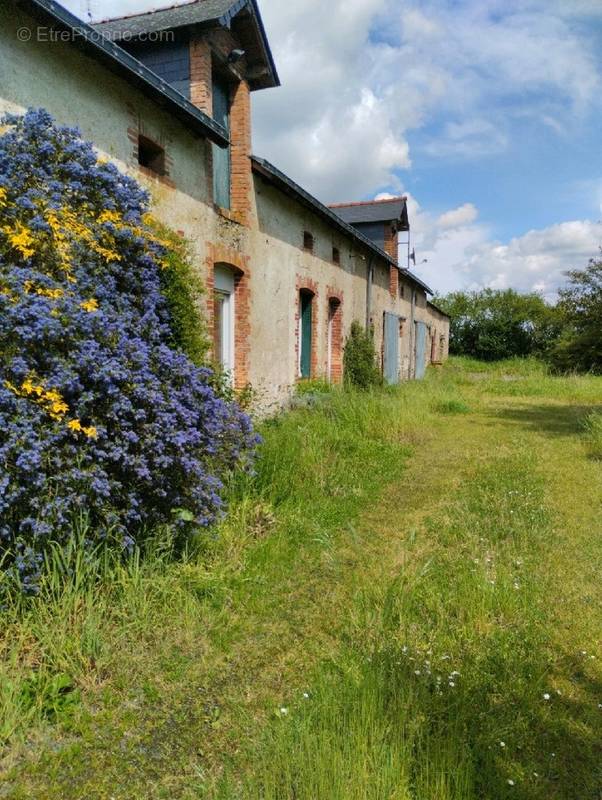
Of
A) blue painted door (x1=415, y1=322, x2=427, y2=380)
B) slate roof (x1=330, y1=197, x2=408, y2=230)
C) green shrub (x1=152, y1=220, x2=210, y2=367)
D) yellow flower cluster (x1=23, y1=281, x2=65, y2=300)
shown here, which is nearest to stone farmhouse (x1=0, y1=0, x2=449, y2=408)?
green shrub (x1=152, y1=220, x2=210, y2=367)

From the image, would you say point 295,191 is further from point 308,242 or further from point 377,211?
point 377,211

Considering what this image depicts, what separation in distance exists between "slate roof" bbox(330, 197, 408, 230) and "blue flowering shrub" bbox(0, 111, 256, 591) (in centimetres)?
1478

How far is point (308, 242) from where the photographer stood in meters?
11.0

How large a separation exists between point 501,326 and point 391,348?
2006cm

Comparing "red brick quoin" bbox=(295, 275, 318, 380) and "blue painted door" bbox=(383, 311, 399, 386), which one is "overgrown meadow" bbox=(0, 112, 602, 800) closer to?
"red brick quoin" bbox=(295, 275, 318, 380)

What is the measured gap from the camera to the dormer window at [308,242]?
35.5 ft

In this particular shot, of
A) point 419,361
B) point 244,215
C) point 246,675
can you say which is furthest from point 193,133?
point 419,361

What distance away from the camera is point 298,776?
6.97 ft

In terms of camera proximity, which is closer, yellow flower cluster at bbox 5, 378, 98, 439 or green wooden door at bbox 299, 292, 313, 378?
yellow flower cluster at bbox 5, 378, 98, 439

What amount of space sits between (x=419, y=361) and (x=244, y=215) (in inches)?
601

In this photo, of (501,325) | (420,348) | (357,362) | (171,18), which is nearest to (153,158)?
→ (171,18)

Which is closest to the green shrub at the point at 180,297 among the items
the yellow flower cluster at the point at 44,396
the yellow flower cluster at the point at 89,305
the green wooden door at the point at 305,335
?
the yellow flower cluster at the point at 89,305

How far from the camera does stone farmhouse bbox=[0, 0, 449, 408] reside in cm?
488

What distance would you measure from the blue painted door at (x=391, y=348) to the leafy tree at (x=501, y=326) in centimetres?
1890
